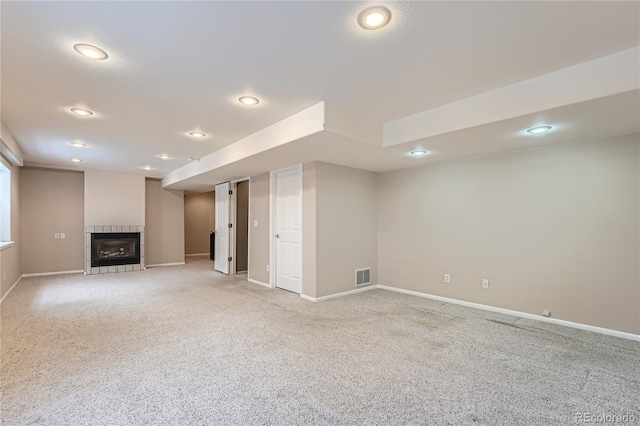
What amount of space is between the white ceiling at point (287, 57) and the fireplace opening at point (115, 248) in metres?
3.93

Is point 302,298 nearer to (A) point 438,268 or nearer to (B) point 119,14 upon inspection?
(A) point 438,268

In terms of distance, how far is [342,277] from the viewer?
16.3 ft

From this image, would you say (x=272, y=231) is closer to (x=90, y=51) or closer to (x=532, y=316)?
(x=90, y=51)

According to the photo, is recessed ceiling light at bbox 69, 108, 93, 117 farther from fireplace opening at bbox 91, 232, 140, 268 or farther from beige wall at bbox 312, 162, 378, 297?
fireplace opening at bbox 91, 232, 140, 268

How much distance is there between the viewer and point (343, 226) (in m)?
5.03

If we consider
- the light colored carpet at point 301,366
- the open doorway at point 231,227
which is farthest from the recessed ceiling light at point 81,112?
the open doorway at point 231,227

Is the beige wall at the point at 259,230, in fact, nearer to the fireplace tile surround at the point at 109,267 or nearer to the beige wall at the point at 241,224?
the beige wall at the point at 241,224

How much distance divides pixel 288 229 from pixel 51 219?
5.68 m

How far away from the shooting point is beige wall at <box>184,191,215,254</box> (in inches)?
411

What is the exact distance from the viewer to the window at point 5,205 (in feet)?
16.9

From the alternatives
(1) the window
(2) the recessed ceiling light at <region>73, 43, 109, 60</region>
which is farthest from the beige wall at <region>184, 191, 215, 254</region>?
(2) the recessed ceiling light at <region>73, 43, 109, 60</region>

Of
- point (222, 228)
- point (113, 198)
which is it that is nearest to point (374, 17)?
point (222, 228)

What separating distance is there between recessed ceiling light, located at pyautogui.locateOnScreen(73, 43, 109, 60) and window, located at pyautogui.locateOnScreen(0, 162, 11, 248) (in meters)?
4.55

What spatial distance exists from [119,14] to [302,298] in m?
3.97
